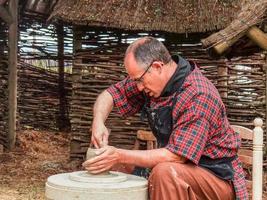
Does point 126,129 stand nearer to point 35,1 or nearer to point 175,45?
point 175,45

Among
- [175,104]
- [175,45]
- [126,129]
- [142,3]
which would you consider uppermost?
[142,3]

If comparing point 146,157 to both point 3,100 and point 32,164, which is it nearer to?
point 32,164

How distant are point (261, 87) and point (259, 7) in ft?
14.5

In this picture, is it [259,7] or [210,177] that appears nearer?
[210,177]

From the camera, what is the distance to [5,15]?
9000 millimetres

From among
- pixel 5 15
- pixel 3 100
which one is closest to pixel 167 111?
pixel 5 15

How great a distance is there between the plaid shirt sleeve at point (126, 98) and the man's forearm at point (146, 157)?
32.4 inches

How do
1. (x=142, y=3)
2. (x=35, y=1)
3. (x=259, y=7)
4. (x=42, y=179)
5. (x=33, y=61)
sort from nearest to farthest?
(x=259, y=7) < (x=42, y=179) < (x=142, y=3) < (x=35, y=1) < (x=33, y=61)

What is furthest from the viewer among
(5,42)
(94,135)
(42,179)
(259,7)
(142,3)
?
(5,42)

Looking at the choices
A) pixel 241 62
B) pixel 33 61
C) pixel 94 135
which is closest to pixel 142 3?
pixel 241 62

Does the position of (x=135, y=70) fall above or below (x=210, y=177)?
above

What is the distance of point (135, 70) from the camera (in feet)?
10.8

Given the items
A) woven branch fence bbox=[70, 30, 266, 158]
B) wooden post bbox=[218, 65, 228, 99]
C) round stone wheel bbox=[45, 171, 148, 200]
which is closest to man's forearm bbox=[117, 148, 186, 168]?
round stone wheel bbox=[45, 171, 148, 200]

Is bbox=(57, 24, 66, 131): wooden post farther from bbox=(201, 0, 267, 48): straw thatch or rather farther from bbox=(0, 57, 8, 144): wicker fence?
bbox=(201, 0, 267, 48): straw thatch
